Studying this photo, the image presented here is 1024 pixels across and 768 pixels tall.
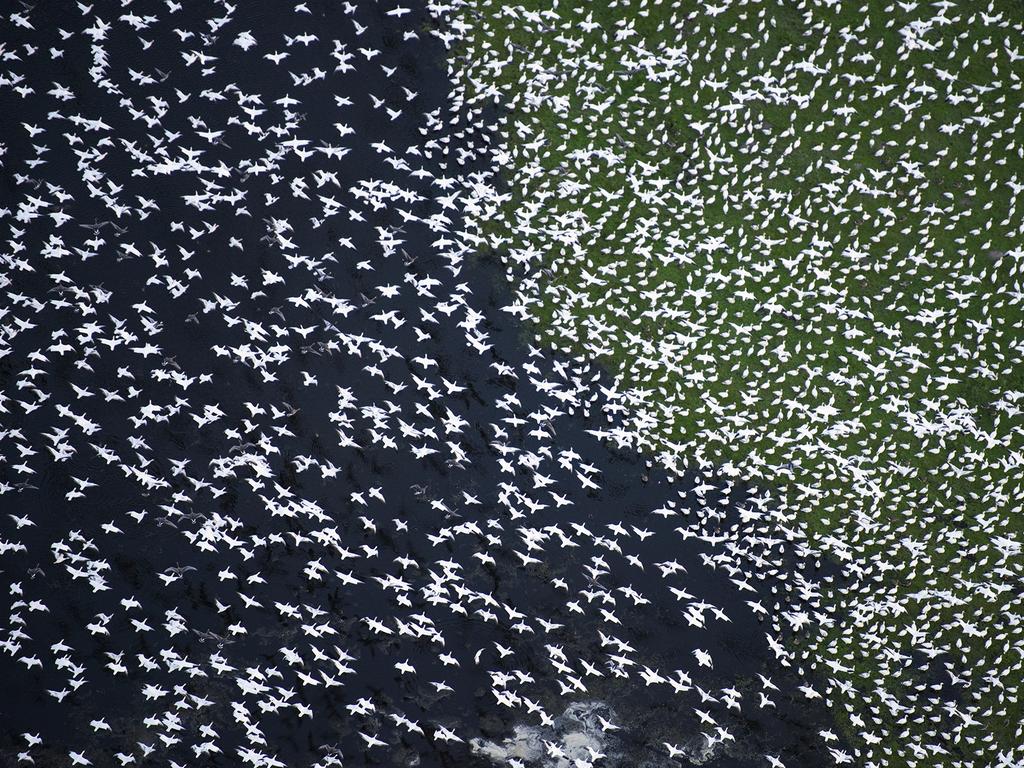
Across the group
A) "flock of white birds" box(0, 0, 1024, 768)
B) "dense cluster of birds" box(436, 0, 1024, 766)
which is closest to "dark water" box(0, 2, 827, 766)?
"flock of white birds" box(0, 0, 1024, 768)

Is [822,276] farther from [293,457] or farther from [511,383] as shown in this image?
[293,457]

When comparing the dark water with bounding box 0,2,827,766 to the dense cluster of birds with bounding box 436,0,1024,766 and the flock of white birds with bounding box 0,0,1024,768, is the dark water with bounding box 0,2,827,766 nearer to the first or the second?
the flock of white birds with bounding box 0,0,1024,768

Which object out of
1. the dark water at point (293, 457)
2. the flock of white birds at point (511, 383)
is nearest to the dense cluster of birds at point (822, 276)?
the flock of white birds at point (511, 383)

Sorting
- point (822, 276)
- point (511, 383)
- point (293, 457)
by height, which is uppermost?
point (822, 276)

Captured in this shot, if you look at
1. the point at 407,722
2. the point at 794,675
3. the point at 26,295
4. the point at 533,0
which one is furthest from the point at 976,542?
the point at 26,295

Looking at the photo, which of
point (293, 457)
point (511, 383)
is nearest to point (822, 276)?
point (511, 383)

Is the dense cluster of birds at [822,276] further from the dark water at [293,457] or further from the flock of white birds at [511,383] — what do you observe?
the dark water at [293,457]

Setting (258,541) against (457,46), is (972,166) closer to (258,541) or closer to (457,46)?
(457,46)
